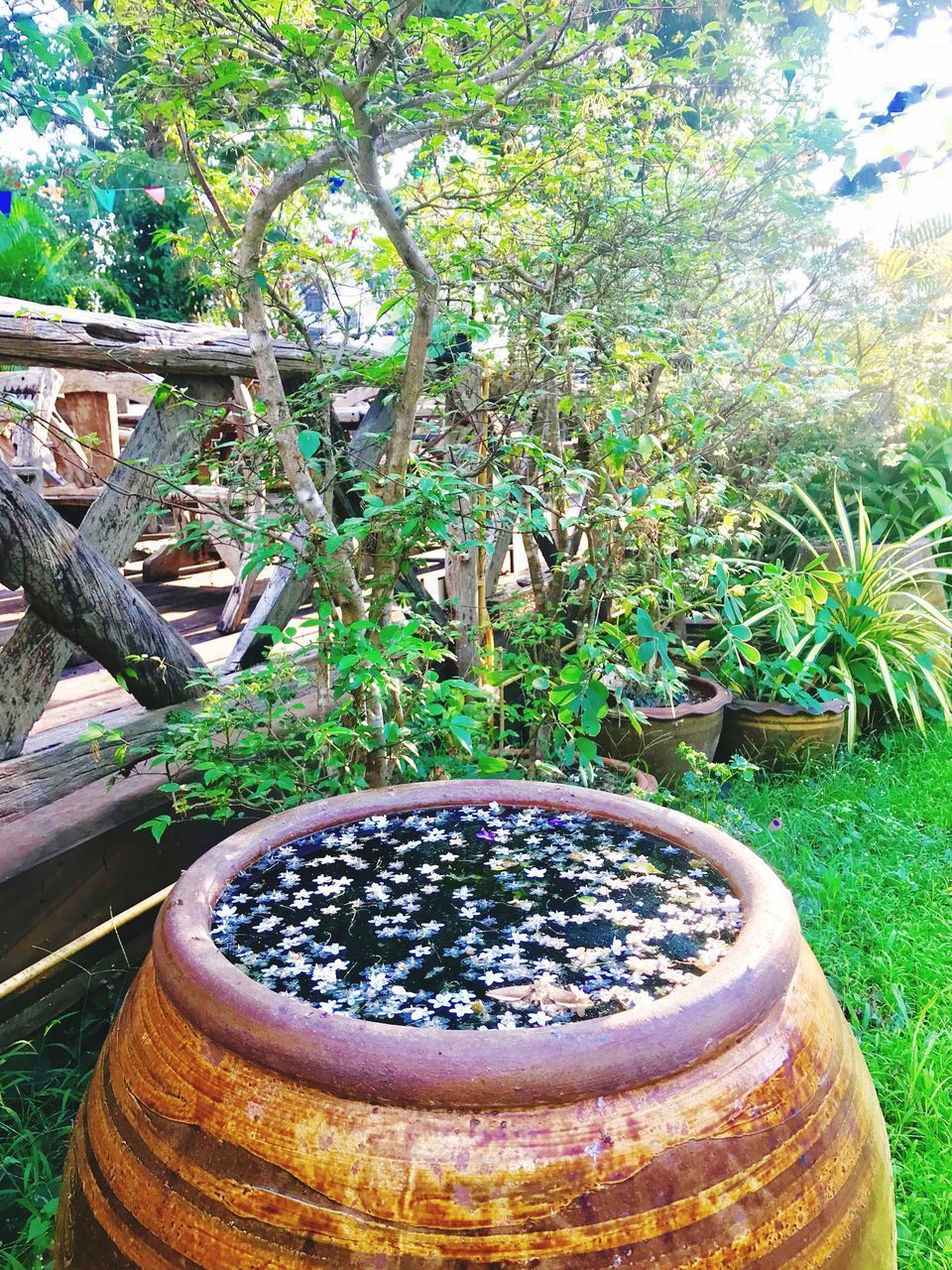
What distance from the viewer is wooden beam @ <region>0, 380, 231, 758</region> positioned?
1975mm

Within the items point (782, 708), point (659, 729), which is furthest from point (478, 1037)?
point (782, 708)

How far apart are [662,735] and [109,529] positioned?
1.82 meters

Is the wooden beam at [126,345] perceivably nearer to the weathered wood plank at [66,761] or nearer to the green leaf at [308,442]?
the green leaf at [308,442]

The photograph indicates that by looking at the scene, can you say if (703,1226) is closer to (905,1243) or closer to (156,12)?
(905,1243)

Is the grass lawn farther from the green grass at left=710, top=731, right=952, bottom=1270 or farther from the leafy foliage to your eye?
the leafy foliage

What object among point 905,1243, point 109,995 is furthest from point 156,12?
point 905,1243

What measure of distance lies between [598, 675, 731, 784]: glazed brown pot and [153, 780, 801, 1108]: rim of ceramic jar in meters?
1.93

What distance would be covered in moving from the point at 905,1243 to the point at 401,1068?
1.19m

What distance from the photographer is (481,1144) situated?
72 centimetres

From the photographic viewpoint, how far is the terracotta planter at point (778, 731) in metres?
3.36

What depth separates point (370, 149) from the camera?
1.54 m

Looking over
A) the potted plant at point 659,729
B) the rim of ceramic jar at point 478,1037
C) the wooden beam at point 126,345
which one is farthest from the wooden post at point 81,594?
the potted plant at point 659,729

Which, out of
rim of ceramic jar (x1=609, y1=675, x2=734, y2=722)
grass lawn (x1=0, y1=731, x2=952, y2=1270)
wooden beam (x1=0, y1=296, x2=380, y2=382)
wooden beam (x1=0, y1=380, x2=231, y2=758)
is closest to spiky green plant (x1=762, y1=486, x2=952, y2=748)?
grass lawn (x1=0, y1=731, x2=952, y2=1270)

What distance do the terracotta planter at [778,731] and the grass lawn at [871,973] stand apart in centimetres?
9
